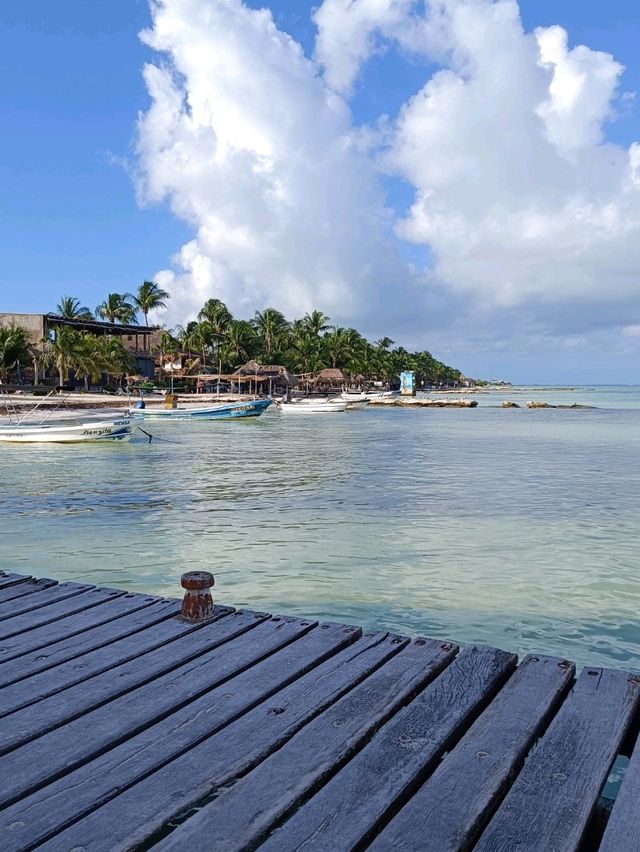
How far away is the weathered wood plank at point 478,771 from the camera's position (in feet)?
7.92

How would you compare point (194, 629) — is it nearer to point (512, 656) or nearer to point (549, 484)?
point (512, 656)

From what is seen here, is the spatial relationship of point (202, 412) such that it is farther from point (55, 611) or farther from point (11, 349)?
point (55, 611)

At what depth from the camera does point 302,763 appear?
288 centimetres

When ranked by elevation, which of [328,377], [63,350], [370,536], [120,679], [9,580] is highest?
[63,350]

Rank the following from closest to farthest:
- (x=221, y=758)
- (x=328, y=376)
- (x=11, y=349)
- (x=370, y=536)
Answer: (x=221, y=758), (x=370, y=536), (x=11, y=349), (x=328, y=376)

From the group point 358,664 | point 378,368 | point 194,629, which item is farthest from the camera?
point 378,368

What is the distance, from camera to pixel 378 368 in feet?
419

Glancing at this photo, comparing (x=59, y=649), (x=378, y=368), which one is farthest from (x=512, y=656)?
(x=378, y=368)

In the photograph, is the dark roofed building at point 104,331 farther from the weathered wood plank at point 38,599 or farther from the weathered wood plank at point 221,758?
the weathered wood plank at point 221,758

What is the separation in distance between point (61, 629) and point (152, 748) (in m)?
1.98

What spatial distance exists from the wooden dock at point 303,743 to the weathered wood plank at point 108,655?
2cm

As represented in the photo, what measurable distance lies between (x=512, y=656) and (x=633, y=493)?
15.4 meters

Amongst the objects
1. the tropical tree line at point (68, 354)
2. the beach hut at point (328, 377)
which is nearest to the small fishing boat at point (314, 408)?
the tropical tree line at point (68, 354)

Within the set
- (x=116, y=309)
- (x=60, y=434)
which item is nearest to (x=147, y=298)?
(x=116, y=309)
